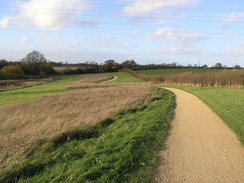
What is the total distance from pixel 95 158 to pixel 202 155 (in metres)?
2.78

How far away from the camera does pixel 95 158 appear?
5.02 m

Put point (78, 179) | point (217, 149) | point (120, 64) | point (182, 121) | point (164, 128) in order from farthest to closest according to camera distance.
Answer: point (120, 64) → point (182, 121) → point (164, 128) → point (217, 149) → point (78, 179)

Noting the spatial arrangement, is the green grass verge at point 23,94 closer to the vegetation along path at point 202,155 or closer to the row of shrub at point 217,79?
the vegetation along path at point 202,155

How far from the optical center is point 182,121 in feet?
29.1

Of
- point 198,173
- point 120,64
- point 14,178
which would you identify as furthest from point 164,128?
point 120,64

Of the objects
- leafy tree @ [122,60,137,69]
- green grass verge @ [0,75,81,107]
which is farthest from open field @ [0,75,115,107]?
leafy tree @ [122,60,137,69]

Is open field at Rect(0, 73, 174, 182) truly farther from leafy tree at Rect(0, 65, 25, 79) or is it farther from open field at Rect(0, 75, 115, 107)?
leafy tree at Rect(0, 65, 25, 79)

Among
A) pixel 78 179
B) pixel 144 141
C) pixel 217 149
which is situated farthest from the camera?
pixel 144 141

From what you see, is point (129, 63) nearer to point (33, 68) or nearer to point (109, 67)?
point (109, 67)

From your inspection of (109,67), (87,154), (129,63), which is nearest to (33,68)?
(109,67)

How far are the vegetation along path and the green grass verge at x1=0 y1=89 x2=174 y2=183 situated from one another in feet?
1.25

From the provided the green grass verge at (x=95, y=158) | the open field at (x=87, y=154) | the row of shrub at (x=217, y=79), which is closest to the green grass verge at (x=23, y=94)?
the open field at (x=87, y=154)

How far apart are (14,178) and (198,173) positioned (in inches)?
156

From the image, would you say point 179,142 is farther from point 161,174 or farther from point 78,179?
point 78,179
